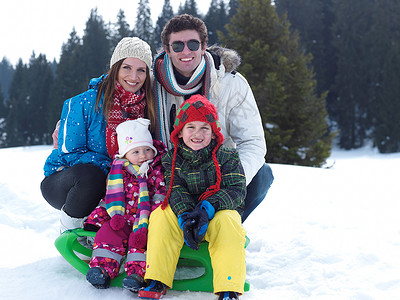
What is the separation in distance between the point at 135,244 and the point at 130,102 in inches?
A: 41.6

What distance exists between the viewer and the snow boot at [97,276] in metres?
2.03

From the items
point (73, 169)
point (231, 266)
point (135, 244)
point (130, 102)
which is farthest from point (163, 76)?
point (231, 266)

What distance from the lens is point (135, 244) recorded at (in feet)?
6.95

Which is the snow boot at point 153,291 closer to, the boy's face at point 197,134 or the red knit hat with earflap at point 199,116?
the red knit hat with earflap at point 199,116

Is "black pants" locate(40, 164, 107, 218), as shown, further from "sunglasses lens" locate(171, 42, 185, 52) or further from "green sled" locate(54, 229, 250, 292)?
"sunglasses lens" locate(171, 42, 185, 52)

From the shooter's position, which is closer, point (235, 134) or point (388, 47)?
point (235, 134)

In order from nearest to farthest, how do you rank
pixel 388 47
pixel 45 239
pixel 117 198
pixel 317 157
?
pixel 117 198, pixel 45 239, pixel 317 157, pixel 388 47

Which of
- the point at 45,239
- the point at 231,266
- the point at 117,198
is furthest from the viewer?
the point at 45,239

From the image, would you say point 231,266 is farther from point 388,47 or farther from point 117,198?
point 388,47

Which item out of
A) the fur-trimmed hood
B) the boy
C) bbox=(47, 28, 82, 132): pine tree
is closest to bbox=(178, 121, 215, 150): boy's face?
the boy

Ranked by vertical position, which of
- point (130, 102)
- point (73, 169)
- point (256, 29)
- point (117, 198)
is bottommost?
point (117, 198)

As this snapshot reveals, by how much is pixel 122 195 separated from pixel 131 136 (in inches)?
15.7

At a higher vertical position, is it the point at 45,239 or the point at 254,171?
the point at 254,171

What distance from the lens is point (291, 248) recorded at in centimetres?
290
